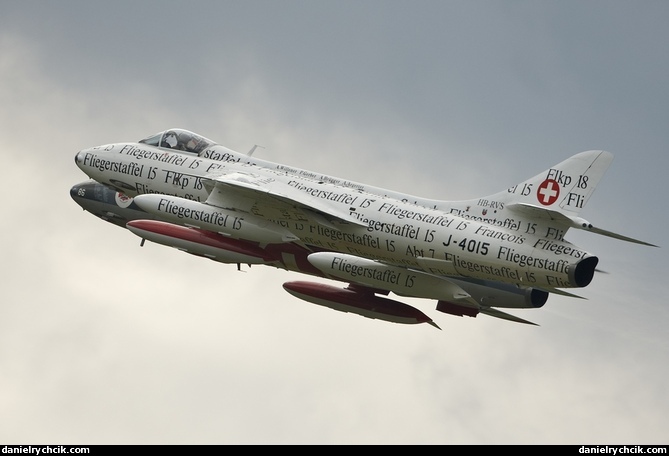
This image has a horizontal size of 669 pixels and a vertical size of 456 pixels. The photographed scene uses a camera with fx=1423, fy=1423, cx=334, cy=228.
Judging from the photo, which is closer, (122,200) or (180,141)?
(180,141)

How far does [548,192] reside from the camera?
125ft

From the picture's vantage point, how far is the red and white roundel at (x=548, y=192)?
37.8 m

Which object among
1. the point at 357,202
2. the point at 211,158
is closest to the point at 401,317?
the point at 357,202

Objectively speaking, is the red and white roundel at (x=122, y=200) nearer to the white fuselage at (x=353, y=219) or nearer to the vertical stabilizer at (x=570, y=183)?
the white fuselage at (x=353, y=219)

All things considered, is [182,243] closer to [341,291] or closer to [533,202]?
[341,291]

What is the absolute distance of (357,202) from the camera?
4112cm

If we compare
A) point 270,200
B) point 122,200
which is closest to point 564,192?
point 270,200

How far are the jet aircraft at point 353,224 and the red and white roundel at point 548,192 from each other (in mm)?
27

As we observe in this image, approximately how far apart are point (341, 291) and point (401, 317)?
2037 mm

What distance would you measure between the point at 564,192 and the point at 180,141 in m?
13.5

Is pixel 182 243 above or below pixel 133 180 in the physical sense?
below

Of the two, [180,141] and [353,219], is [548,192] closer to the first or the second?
[353,219]

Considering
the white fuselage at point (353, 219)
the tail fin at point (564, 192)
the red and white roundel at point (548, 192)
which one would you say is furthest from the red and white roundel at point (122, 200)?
the red and white roundel at point (548, 192)

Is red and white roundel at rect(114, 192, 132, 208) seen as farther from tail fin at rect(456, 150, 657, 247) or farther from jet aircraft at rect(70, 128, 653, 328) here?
tail fin at rect(456, 150, 657, 247)
